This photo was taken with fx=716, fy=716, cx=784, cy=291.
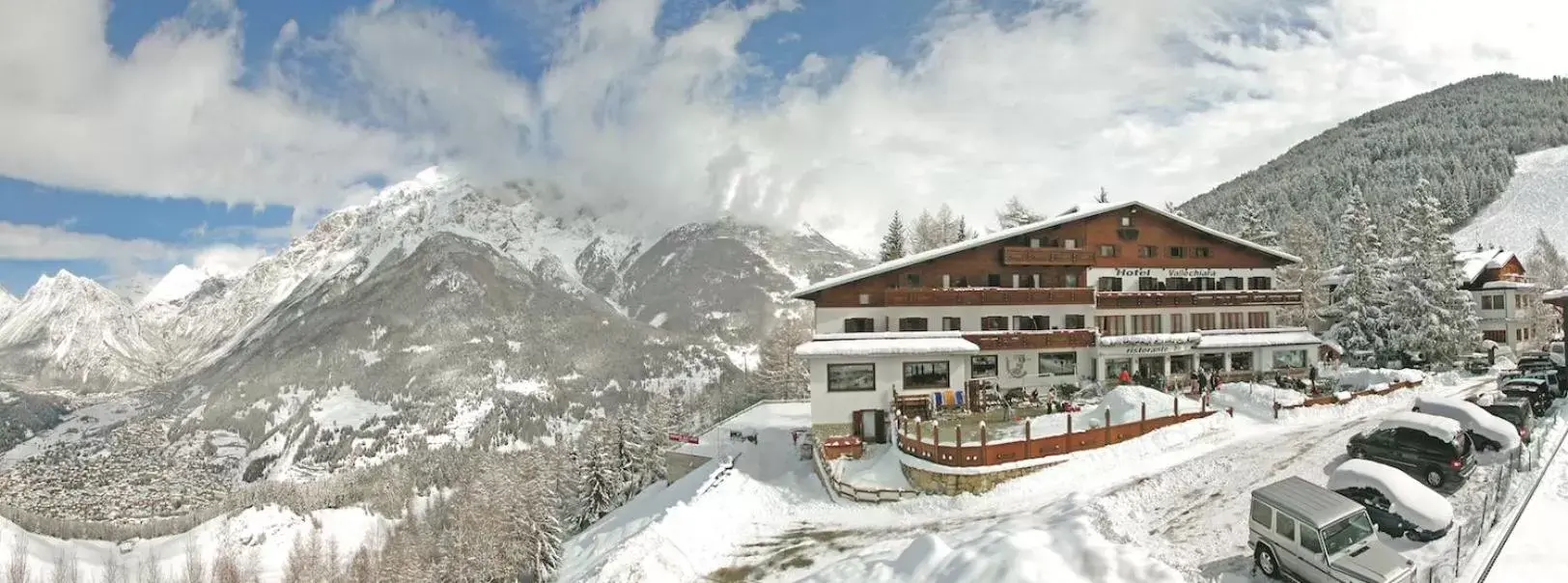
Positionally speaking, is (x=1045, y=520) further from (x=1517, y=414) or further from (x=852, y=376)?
(x=1517, y=414)

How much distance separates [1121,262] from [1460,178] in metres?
163

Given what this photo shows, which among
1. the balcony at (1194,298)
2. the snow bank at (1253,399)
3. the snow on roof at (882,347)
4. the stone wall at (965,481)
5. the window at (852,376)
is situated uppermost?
the balcony at (1194,298)

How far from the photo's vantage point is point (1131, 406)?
33219mm

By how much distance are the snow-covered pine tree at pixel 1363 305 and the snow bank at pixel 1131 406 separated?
27066 mm

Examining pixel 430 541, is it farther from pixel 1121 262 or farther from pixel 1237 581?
pixel 1237 581

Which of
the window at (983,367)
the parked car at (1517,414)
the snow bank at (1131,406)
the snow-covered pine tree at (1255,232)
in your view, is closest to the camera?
the parked car at (1517,414)

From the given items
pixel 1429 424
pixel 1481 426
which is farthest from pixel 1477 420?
pixel 1429 424

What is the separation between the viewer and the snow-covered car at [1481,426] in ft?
77.7

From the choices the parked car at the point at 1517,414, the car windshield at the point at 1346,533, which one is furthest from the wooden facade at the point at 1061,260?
the car windshield at the point at 1346,533

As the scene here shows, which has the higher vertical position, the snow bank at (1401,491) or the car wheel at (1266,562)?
the snow bank at (1401,491)

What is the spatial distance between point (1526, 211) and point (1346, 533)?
19215 centimetres

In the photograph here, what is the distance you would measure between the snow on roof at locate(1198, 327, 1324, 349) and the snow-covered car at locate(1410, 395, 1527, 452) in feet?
73.2

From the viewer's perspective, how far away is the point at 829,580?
56.8 feet

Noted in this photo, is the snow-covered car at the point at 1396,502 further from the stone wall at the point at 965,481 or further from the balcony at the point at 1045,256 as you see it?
the balcony at the point at 1045,256
